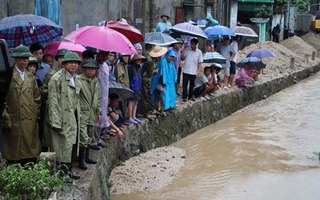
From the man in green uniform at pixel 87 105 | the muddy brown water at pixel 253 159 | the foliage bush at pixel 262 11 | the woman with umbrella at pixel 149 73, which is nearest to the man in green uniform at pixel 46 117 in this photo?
the man in green uniform at pixel 87 105

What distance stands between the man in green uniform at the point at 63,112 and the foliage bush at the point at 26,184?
103cm

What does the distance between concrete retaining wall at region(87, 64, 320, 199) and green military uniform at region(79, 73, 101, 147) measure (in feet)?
1.57

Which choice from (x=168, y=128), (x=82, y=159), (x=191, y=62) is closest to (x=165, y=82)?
(x=168, y=128)

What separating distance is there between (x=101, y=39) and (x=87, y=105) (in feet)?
3.43

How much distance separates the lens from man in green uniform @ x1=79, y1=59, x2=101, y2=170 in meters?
5.78

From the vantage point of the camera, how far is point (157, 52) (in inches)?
336

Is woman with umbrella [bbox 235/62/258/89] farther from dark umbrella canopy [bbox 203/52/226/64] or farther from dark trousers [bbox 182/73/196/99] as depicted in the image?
dark trousers [bbox 182/73/196/99]

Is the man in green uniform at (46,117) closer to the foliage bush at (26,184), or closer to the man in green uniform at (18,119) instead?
the man in green uniform at (18,119)

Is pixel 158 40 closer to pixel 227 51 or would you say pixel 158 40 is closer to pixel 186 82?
pixel 186 82

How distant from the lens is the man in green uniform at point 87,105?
5777 mm

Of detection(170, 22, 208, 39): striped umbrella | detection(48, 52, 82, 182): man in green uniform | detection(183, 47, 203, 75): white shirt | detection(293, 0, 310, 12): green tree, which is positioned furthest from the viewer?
detection(293, 0, 310, 12): green tree

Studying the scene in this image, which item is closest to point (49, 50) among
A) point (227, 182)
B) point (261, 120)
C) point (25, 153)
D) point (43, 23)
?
point (43, 23)

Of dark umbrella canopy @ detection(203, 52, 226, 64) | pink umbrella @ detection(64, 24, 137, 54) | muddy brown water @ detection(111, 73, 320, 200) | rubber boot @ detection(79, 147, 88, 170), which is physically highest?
pink umbrella @ detection(64, 24, 137, 54)

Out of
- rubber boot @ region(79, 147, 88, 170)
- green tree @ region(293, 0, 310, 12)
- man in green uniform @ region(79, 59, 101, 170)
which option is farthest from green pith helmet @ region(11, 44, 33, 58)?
green tree @ region(293, 0, 310, 12)
